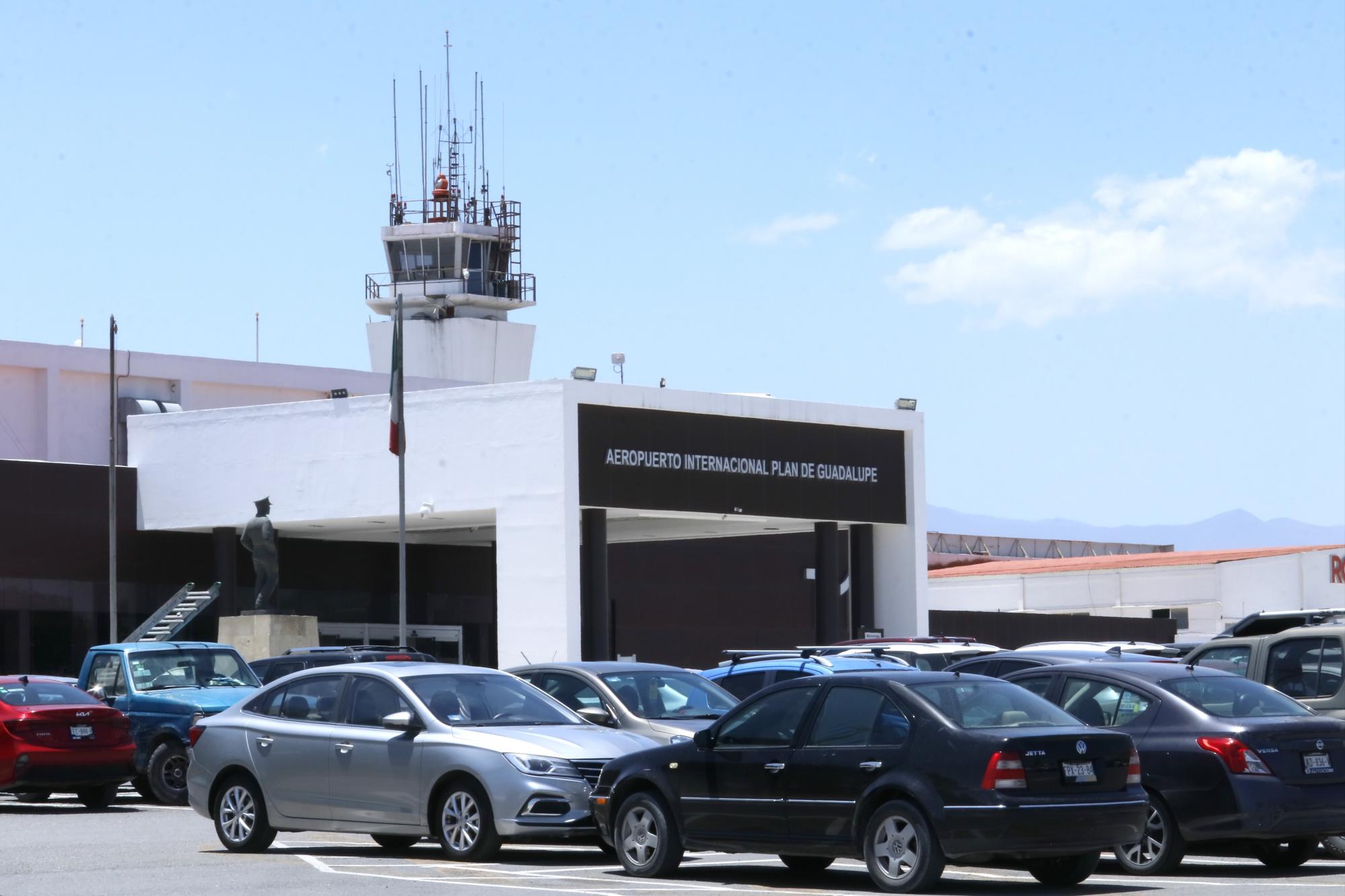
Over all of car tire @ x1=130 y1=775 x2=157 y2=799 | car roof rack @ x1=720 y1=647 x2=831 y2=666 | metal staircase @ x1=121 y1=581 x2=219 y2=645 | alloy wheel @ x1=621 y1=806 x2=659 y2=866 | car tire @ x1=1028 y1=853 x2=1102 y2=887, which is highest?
metal staircase @ x1=121 y1=581 x2=219 y2=645

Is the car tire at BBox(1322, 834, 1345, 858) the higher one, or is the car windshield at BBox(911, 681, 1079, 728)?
the car windshield at BBox(911, 681, 1079, 728)

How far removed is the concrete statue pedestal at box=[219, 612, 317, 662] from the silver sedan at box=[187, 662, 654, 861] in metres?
22.8

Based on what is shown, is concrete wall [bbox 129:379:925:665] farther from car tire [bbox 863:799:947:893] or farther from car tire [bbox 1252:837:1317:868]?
car tire [bbox 863:799:947:893]

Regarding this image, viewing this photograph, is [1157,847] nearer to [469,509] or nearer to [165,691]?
[165,691]


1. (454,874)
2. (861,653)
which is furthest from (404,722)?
(861,653)

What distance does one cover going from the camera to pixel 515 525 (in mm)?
39094

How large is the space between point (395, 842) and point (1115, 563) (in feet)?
182

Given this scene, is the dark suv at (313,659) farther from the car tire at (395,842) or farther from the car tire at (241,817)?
the car tire at (241,817)

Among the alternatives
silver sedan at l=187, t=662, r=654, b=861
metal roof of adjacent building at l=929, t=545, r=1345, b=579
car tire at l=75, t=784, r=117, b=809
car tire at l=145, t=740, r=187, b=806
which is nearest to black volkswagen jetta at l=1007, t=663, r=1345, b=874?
silver sedan at l=187, t=662, r=654, b=861

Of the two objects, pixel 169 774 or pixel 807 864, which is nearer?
pixel 807 864

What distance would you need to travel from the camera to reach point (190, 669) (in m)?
24.0

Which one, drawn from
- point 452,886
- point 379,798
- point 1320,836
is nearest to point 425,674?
point 379,798

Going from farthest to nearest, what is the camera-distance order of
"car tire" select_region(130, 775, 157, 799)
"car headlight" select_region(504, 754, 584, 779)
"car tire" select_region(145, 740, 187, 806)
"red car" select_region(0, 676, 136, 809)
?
"car tire" select_region(130, 775, 157, 799), "car tire" select_region(145, 740, 187, 806), "red car" select_region(0, 676, 136, 809), "car headlight" select_region(504, 754, 584, 779)

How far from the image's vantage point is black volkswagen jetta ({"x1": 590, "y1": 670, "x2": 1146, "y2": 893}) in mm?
12703
